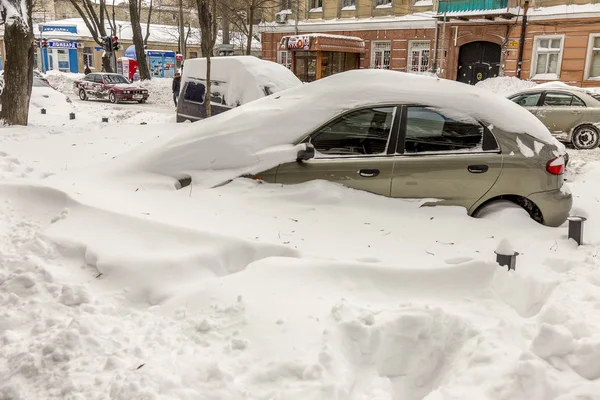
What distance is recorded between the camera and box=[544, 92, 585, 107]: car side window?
1330cm

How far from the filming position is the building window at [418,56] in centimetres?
2838

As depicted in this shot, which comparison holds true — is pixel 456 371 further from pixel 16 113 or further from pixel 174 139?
pixel 16 113

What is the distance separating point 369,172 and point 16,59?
9.64 metres

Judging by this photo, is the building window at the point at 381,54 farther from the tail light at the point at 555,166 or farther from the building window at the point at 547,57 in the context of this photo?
the tail light at the point at 555,166

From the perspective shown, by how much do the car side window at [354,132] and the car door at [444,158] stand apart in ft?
0.71

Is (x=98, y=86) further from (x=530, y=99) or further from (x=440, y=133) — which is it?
(x=440, y=133)

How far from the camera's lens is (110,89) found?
26891 mm

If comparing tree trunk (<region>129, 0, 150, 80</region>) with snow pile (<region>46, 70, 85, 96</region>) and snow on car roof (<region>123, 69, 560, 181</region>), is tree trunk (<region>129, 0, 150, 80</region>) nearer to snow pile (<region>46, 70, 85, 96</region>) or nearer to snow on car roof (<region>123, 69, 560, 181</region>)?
snow pile (<region>46, 70, 85, 96</region>)

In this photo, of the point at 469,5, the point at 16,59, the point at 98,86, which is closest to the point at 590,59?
the point at 469,5

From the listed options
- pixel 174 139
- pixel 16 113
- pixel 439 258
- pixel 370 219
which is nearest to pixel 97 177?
pixel 174 139

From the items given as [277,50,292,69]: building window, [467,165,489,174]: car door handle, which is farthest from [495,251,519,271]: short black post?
[277,50,292,69]: building window

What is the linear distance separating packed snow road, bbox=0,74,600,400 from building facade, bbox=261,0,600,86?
863 inches

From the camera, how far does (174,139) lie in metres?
5.62

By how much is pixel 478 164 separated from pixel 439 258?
1.29 metres
